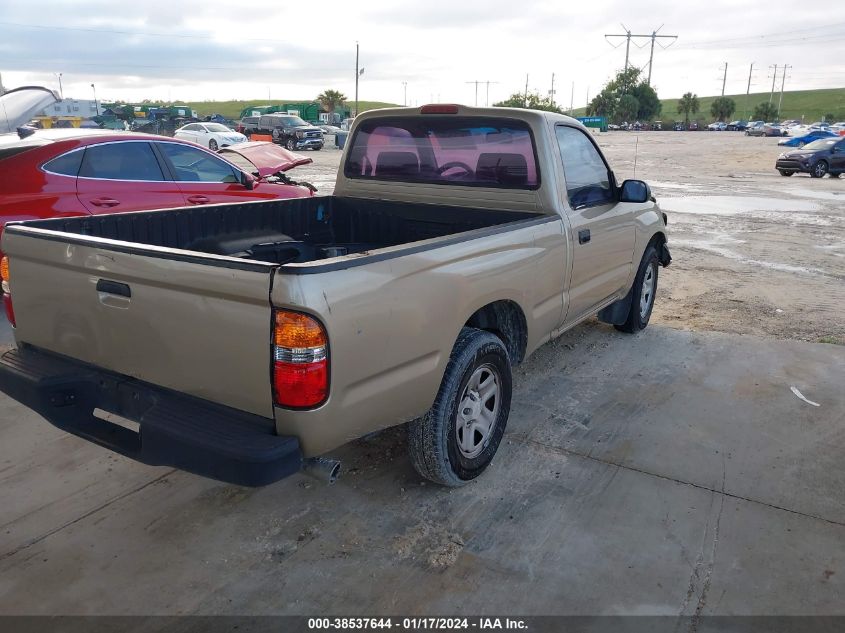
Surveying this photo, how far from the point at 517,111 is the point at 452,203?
2.43 feet

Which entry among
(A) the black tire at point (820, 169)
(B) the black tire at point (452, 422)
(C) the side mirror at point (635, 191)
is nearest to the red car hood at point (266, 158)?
(C) the side mirror at point (635, 191)

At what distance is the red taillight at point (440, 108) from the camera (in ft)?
15.1

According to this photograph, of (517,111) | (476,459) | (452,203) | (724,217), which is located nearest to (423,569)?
(476,459)

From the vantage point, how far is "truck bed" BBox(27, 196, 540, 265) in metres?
3.88

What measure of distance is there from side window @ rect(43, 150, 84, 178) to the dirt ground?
554 cm

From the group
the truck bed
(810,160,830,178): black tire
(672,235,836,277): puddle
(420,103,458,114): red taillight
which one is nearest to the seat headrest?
the truck bed

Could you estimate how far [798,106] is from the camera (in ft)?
526

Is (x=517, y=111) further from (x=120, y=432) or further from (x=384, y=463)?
(x=120, y=432)

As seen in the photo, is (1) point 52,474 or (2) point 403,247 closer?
(2) point 403,247

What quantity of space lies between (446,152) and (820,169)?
24384mm

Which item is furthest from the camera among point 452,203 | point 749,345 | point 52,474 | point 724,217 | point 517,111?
point 724,217

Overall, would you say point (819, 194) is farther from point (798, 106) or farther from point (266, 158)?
point (798, 106)

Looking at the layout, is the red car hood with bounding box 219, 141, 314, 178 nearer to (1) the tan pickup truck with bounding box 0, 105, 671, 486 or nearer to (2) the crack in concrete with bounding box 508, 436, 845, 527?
(1) the tan pickup truck with bounding box 0, 105, 671, 486

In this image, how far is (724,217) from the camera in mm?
13758
